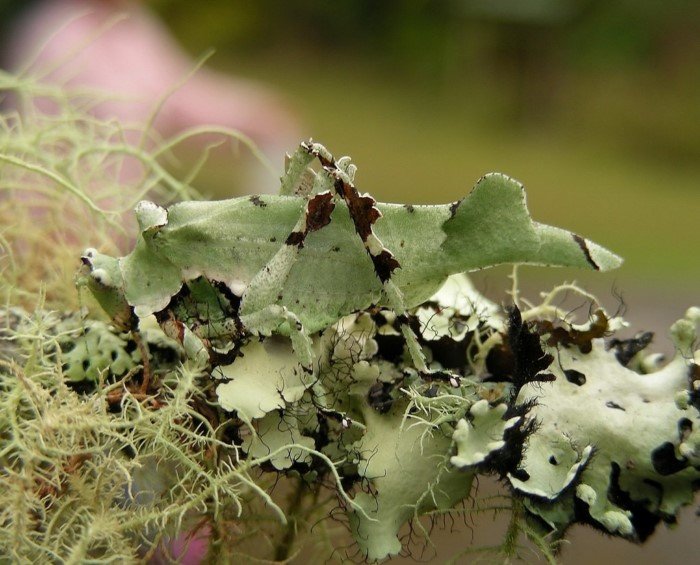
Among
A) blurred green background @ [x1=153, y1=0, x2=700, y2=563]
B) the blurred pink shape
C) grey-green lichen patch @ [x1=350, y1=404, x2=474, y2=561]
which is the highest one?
grey-green lichen patch @ [x1=350, y1=404, x2=474, y2=561]

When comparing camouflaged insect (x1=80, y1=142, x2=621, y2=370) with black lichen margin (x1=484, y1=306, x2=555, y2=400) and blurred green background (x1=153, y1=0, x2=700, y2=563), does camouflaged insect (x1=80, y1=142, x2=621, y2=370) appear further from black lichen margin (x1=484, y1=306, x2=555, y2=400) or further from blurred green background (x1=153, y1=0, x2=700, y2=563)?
blurred green background (x1=153, y1=0, x2=700, y2=563)

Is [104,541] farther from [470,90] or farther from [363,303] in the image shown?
[470,90]

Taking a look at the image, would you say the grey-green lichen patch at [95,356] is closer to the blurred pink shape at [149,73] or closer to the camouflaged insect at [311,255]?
the camouflaged insect at [311,255]

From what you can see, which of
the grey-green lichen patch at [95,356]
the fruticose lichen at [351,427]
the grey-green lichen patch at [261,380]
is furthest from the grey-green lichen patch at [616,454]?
the grey-green lichen patch at [95,356]

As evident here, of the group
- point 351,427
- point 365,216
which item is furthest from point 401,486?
point 365,216

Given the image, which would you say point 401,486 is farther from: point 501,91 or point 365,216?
point 501,91

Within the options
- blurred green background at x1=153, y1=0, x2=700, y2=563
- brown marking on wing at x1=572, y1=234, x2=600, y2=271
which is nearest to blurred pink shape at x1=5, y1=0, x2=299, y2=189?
blurred green background at x1=153, y1=0, x2=700, y2=563

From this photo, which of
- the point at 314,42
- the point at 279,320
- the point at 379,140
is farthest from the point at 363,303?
the point at 314,42
